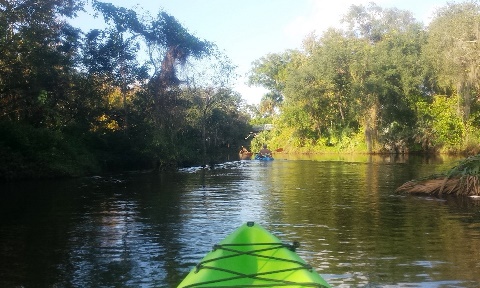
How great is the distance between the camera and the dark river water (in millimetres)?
9102

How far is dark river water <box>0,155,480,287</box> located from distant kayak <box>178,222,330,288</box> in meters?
2.90

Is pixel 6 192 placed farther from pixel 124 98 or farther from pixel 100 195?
pixel 124 98

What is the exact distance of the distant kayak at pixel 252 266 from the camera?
17.4ft

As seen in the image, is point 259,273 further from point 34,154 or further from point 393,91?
point 393,91

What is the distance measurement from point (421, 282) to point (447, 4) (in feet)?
150

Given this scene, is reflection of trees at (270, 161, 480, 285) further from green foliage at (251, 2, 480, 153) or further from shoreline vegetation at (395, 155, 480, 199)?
green foliage at (251, 2, 480, 153)

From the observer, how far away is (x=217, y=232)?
13.1 metres

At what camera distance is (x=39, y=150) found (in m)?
29.8

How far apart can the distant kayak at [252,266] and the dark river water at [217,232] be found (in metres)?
2.90

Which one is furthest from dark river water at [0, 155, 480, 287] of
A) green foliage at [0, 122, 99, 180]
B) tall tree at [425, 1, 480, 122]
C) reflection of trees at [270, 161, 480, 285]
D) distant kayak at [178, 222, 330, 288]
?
tall tree at [425, 1, 480, 122]

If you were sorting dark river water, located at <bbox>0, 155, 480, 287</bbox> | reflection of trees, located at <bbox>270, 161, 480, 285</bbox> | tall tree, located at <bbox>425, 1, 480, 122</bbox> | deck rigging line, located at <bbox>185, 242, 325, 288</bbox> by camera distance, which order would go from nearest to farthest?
deck rigging line, located at <bbox>185, 242, 325, 288</bbox> < dark river water, located at <bbox>0, 155, 480, 287</bbox> < reflection of trees, located at <bbox>270, 161, 480, 285</bbox> < tall tree, located at <bbox>425, 1, 480, 122</bbox>

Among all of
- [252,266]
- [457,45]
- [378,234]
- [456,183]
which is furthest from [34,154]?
[457,45]

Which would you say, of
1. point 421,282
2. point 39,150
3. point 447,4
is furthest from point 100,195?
point 447,4

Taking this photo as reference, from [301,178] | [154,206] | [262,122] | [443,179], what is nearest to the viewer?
[154,206]
